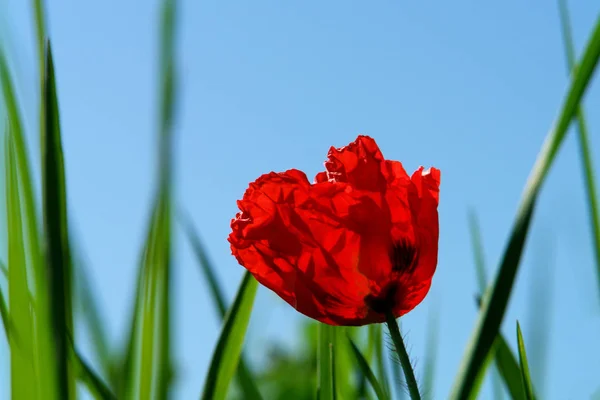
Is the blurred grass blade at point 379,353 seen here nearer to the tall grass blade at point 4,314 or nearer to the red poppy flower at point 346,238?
the red poppy flower at point 346,238

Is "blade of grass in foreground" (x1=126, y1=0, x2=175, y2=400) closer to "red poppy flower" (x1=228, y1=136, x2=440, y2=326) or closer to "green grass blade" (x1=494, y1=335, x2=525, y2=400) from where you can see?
"red poppy flower" (x1=228, y1=136, x2=440, y2=326)

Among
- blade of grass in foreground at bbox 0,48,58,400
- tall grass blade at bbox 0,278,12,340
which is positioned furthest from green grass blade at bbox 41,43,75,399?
tall grass blade at bbox 0,278,12,340

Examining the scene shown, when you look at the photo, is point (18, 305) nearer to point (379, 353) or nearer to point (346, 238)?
point (346, 238)

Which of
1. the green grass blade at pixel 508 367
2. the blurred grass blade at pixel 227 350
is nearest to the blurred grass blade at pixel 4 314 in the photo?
the blurred grass blade at pixel 227 350

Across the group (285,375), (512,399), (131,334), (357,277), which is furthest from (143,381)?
(285,375)

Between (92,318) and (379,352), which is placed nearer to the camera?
(92,318)

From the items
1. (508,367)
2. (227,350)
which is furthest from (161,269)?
(508,367)
